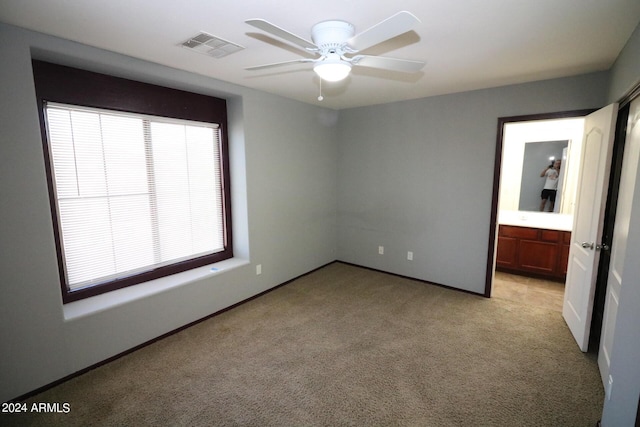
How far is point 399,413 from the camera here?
1938mm

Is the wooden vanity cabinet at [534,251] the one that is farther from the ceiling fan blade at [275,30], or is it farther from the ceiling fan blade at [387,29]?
the ceiling fan blade at [275,30]

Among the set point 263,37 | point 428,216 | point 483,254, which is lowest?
point 483,254

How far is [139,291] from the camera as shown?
8.87 ft

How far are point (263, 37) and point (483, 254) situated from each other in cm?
335

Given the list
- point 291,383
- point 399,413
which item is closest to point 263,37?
point 291,383

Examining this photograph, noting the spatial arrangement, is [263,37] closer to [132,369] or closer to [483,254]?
[132,369]

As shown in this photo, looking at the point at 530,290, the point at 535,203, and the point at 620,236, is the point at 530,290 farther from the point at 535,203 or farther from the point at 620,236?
the point at 620,236

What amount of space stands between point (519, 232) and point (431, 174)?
167 cm

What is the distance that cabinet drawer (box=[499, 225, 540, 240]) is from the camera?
4.18 metres

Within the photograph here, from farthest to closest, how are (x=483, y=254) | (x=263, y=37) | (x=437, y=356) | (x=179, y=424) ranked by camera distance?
(x=483, y=254), (x=437, y=356), (x=263, y=37), (x=179, y=424)

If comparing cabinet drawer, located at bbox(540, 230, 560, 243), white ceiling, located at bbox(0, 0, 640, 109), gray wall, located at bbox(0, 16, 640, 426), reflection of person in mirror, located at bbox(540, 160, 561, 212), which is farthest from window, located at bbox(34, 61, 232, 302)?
reflection of person in mirror, located at bbox(540, 160, 561, 212)

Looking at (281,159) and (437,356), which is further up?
(281,159)

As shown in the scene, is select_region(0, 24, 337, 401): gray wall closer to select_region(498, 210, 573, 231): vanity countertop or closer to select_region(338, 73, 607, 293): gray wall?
select_region(338, 73, 607, 293): gray wall

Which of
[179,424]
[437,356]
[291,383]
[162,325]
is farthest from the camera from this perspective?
[162,325]
